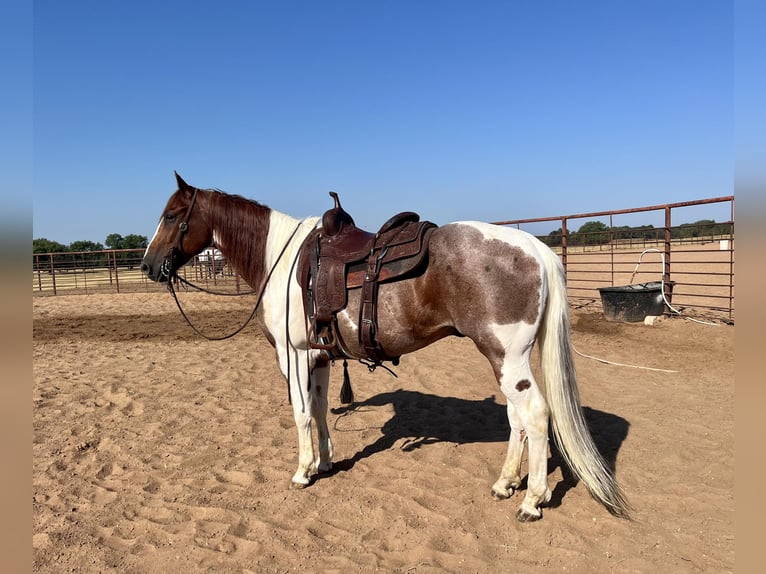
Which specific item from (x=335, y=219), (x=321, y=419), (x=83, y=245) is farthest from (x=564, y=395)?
(x=83, y=245)

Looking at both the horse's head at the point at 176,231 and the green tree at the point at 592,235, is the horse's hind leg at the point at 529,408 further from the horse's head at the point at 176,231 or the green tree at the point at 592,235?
the green tree at the point at 592,235

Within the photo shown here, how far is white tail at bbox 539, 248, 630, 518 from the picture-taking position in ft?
8.25

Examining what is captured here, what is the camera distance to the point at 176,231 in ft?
10.5

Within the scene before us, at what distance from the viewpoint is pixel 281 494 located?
2.85m

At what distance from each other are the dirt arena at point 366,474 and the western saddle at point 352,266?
3.24ft

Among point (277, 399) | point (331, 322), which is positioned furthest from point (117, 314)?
point (331, 322)

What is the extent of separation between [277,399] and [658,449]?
3425 millimetres

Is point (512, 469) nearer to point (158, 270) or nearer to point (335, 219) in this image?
point (335, 219)

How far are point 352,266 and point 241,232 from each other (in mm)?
1010

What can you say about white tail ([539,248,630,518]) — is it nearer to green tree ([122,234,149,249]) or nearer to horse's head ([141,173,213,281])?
horse's head ([141,173,213,281])

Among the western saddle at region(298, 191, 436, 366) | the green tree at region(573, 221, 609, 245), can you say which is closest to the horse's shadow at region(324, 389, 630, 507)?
the western saddle at region(298, 191, 436, 366)

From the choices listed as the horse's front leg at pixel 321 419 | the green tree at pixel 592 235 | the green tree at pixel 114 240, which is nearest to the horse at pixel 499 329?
the horse's front leg at pixel 321 419

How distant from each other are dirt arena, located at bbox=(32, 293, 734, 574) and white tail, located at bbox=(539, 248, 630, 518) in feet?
0.52
